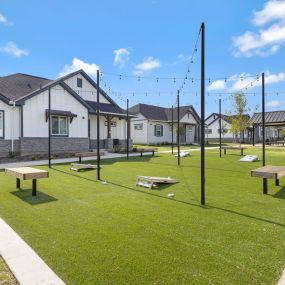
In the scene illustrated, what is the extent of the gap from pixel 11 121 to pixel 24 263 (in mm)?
14769

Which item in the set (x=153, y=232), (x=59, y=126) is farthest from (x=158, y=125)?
(x=153, y=232)

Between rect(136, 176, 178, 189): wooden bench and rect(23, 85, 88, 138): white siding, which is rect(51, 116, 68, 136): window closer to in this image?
rect(23, 85, 88, 138): white siding

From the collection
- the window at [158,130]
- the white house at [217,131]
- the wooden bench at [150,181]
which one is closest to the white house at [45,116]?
the wooden bench at [150,181]

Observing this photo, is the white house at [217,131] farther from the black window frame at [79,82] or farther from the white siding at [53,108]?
the white siding at [53,108]

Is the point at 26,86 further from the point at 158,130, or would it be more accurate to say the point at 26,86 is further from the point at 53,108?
the point at 158,130

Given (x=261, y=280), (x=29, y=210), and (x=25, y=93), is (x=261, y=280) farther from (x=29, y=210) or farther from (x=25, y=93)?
(x=25, y=93)

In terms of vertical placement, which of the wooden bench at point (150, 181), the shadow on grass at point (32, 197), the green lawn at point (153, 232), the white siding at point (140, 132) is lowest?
the green lawn at point (153, 232)

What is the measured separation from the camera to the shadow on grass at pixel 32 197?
629 cm

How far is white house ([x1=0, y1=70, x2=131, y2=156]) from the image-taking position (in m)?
16.3

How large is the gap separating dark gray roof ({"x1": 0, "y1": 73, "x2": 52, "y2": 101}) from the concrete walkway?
46.8 feet

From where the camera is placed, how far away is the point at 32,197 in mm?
6648

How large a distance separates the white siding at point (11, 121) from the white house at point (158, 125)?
1831 centimetres

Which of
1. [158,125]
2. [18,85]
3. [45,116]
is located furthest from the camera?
[158,125]

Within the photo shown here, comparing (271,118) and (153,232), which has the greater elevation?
(271,118)
